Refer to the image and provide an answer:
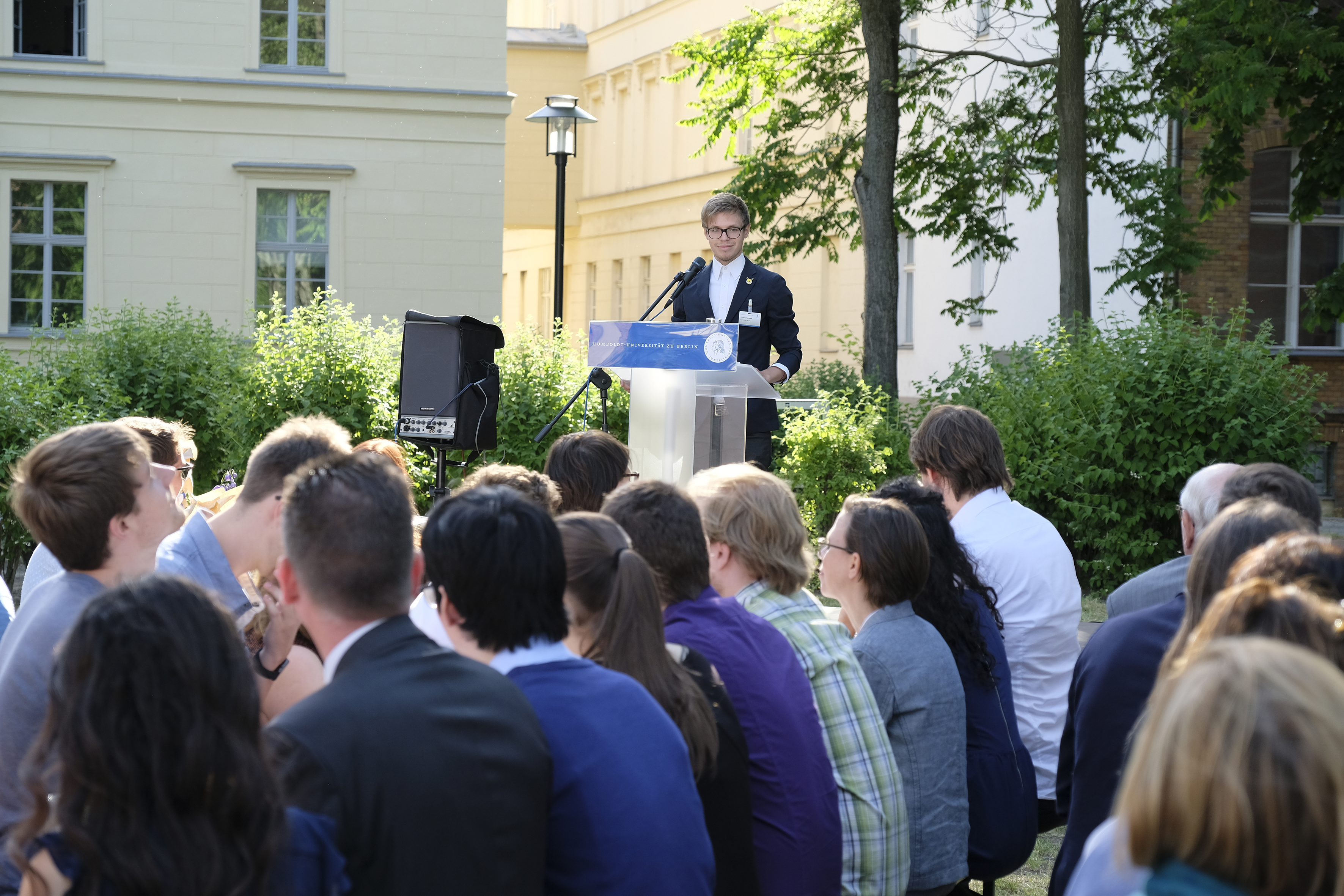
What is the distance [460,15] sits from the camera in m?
20.5

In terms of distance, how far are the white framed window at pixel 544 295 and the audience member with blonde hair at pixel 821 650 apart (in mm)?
37738

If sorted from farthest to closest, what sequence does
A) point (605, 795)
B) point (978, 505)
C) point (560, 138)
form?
point (560, 138) → point (978, 505) → point (605, 795)

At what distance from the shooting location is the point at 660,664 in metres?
2.54

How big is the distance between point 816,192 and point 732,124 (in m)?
1.58

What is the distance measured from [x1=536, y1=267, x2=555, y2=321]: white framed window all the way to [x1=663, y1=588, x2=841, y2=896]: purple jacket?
125ft

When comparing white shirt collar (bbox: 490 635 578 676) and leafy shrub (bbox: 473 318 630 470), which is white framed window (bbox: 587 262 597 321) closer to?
leafy shrub (bbox: 473 318 630 470)

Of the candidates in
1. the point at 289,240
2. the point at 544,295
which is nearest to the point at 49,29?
the point at 289,240

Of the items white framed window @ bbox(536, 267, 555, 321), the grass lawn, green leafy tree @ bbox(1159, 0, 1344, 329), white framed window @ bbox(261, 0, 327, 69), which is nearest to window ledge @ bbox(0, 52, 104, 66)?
white framed window @ bbox(261, 0, 327, 69)

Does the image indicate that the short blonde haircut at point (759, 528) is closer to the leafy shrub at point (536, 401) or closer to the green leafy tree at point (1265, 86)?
the leafy shrub at point (536, 401)

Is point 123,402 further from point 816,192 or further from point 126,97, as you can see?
point 126,97

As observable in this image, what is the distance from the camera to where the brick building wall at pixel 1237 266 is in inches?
→ 719

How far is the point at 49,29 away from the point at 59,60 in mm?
673

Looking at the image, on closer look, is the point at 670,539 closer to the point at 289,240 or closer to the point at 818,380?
the point at 818,380

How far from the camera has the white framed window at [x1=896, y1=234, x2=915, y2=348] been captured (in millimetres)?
25500
